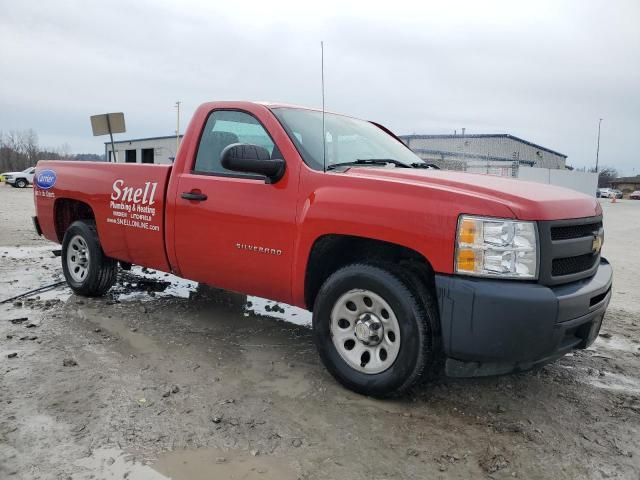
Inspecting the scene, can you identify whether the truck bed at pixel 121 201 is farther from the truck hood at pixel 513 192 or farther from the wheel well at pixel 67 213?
the truck hood at pixel 513 192

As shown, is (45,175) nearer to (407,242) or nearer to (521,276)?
(407,242)

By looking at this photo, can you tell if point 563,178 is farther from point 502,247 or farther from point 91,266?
point 502,247

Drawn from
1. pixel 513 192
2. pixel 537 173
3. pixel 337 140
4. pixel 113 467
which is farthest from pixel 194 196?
pixel 537 173

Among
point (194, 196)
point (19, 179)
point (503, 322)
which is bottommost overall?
point (19, 179)

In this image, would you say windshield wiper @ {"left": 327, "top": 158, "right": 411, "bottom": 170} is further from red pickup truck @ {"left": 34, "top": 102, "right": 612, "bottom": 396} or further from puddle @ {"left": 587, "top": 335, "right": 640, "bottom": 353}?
puddle @ {"left": 587, "top": 335, "right": 640, "bottom": 353}

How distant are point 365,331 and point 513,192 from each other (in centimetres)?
121

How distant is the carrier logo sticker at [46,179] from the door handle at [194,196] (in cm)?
221

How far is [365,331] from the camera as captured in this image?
328cm

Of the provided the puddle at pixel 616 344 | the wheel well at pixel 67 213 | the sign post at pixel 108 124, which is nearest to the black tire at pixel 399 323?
the puddle at pixel 616 344

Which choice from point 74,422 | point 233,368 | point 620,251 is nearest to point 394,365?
point 233,368

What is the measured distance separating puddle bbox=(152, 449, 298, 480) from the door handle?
200cm

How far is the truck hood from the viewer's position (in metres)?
2.88

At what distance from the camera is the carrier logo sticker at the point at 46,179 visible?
5.64 m

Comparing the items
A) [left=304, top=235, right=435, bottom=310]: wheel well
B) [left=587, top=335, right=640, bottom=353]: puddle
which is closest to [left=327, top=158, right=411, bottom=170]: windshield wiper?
[left=304, top=235, right=435, bottom=310]: wheel well
